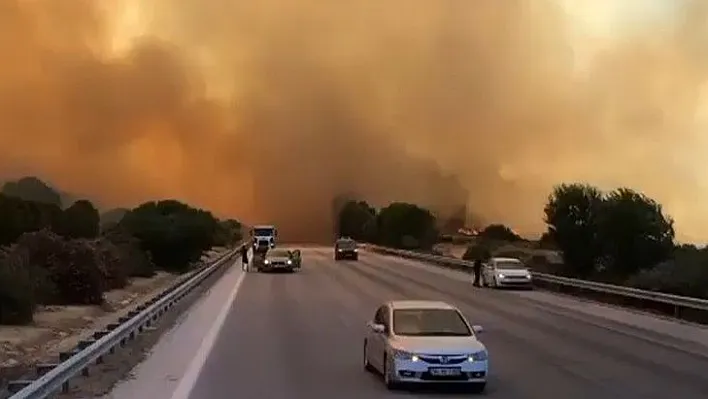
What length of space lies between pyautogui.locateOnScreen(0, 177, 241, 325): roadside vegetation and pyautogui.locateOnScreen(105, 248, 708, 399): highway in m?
5.59

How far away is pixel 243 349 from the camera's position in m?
21.1

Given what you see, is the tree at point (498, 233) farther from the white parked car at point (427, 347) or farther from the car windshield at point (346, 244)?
the white parked car at point (427, 347)

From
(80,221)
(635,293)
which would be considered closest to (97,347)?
(635,293)

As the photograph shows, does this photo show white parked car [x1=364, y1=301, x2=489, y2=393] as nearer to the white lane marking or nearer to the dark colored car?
the white lane marking

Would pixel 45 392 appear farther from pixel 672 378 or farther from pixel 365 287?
pixel 365 287

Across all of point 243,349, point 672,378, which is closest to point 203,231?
point 243,349

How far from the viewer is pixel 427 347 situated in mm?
15000

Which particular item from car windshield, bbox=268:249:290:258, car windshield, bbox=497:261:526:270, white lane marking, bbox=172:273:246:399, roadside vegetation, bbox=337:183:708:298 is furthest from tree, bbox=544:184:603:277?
white lane marking, bbox=172:273:246:399

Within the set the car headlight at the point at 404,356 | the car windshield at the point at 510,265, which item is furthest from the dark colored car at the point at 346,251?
the car headlight at the point at 404,356

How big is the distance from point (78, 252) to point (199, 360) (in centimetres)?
2245

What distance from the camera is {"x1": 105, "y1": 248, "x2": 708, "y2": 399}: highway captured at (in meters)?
15.3

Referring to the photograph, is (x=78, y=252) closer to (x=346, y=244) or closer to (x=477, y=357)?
(x=477, y=357)

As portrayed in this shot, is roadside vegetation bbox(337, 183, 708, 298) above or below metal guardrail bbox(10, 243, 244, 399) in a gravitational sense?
above

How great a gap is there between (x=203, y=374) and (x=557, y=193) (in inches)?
1888
